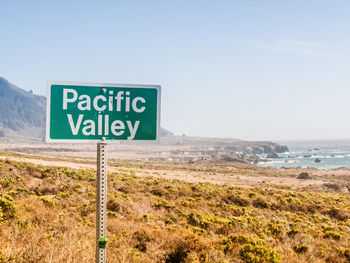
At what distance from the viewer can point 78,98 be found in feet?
8.08

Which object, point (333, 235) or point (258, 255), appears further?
point (333, 235)

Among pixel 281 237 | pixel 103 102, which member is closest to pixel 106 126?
pixel 103 102

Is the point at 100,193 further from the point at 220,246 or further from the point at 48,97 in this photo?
the point at 220,246

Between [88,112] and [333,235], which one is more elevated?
[88,112]

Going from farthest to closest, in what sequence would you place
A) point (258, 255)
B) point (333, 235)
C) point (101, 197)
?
point (333, 235), point (258, 255), point (101, 197)

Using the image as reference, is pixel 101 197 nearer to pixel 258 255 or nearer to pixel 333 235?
pixel 258 255

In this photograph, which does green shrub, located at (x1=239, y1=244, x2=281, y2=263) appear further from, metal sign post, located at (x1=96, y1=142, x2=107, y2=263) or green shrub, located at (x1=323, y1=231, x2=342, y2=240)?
green shrub, located at (x1=323, y1=231, x2=342, y2=240)

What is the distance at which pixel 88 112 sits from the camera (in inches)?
96.7

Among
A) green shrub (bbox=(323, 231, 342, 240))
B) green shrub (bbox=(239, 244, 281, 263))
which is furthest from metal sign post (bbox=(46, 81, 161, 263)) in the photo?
green shrub (bbox=(323, 231, 342, 240))

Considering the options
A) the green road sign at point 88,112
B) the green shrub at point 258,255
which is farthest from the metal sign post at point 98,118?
the green shrub at point 258,255

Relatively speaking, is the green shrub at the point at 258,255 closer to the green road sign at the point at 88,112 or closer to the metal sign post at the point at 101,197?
the metal sign post at the point at 101,197

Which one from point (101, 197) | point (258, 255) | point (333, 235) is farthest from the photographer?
point (333, 235)

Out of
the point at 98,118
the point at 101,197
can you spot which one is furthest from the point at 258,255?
the point at 98,118

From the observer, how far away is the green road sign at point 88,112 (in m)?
2.43
